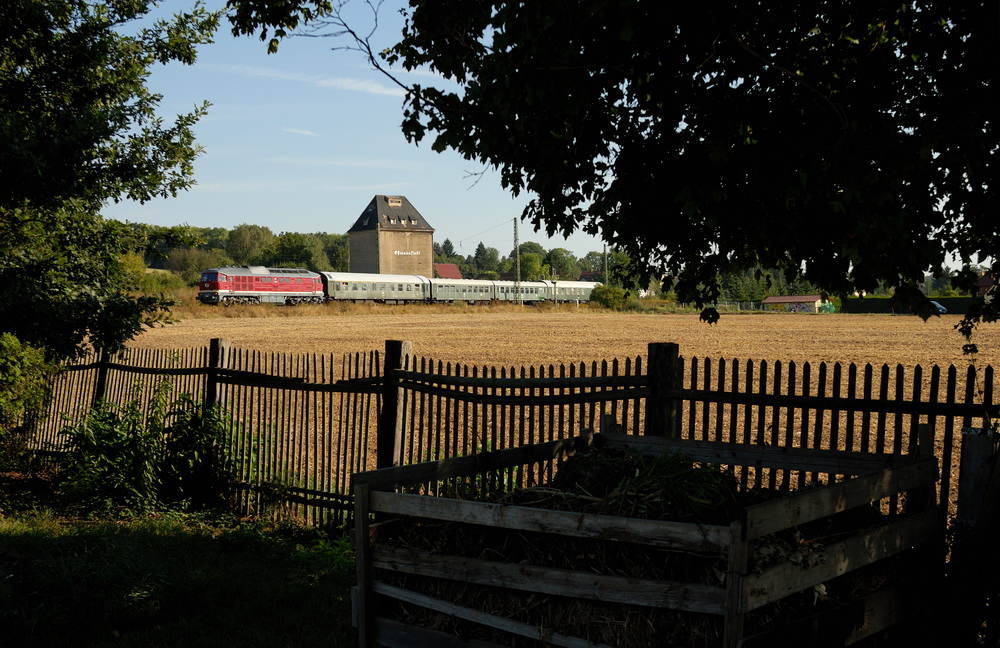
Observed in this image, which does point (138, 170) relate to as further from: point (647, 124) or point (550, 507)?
point (550, 507)

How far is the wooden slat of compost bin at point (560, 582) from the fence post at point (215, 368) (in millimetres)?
5578

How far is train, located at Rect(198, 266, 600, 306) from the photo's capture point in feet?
A: 201

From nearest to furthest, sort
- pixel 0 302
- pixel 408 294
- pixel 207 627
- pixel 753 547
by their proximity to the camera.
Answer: pixel 753 547
pixel 207 627
pixel 0 302
pixel 408 294

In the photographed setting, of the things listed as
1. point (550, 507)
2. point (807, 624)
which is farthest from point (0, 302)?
point (807, 624)

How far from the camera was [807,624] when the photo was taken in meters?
3.26

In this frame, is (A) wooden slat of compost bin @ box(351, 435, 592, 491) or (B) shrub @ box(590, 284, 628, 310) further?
(B) shrub @ box(590, 284, 628, 310)

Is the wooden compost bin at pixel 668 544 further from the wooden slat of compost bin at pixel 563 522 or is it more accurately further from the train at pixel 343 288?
the train at pixel 343 288

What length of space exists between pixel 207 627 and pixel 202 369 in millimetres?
4241

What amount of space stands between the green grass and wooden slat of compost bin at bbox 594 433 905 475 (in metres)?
2.41

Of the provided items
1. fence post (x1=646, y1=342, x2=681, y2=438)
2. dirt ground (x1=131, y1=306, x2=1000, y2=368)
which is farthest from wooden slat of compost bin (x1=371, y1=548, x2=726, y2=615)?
dirt ground (x1=131, y1=306, x2=1000, y2=368)

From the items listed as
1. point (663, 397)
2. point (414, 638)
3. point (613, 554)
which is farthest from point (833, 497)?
point (663, 397)

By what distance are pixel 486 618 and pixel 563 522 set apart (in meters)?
0.65

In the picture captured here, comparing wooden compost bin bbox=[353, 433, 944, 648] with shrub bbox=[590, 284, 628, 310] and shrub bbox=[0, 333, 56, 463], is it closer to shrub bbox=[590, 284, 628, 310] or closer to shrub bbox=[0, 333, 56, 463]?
shrub bbox=[0, 333, 56, 463]

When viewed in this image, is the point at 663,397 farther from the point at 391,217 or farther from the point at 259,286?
the point at 391,217
